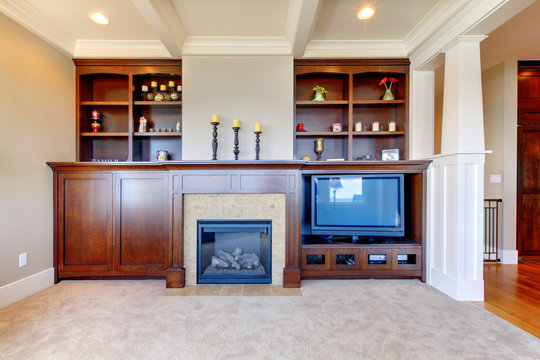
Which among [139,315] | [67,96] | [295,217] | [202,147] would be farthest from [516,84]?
[67,96]

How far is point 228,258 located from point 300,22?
2.42 meters

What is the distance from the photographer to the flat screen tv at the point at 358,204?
2795 millimetres

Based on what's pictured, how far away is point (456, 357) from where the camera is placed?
4.95 feet

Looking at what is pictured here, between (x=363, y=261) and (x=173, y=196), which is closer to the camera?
(x=173, y=196)

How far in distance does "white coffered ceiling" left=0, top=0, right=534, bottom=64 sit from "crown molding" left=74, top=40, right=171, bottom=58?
1cm

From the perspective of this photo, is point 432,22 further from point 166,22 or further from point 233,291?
point 233,291

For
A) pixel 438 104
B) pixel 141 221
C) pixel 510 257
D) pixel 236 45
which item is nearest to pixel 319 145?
pixel 236 45

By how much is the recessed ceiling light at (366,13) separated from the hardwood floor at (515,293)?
285cm

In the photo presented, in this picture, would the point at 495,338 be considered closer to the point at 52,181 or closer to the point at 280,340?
the point at 280,340

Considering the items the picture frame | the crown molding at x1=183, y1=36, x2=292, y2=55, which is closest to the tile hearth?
the picture frame

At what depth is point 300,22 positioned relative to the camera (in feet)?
7.29

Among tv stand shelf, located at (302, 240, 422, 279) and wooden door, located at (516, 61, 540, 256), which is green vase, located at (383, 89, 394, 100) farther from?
wooden door, located at (516, 61, 540, 256)

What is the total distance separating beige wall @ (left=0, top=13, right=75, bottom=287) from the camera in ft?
7.24

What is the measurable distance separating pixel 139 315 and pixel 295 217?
5.29 ft
